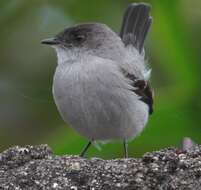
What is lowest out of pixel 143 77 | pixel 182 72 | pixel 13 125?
pixel 13 125

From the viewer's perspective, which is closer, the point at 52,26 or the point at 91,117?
the point at 91,117

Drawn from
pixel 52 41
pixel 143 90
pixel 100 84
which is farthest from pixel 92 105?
pixel 52 41

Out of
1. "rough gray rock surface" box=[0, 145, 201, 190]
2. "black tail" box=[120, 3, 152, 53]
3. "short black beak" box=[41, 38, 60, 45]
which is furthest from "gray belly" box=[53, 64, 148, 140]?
"rough gray rock surface" box=[0, 145, 201, 190]

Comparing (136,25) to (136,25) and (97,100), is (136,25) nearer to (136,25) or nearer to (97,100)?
(136,25)

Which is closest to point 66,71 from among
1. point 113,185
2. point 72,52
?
point 72,52

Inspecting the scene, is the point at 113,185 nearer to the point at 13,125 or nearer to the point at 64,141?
the point at 64,141

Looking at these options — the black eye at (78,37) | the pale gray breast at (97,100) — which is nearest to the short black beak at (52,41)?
the black eye at (78,37)

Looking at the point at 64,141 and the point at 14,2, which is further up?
the point at 14,2
